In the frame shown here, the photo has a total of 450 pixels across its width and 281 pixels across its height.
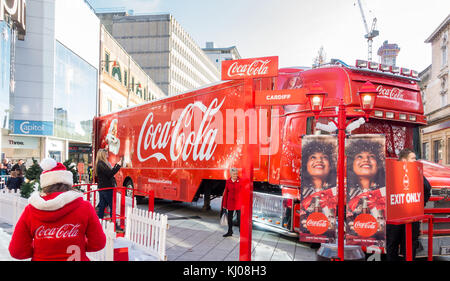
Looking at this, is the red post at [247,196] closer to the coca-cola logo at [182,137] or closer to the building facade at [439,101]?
the coca-cola logo at [182,137]

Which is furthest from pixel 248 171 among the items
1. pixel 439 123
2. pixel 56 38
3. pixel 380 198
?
pixel 439 123

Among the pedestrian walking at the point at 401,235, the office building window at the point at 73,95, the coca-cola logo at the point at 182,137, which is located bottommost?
the pedestrian walking at the point at 401,235

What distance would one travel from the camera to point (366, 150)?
538 centimetres

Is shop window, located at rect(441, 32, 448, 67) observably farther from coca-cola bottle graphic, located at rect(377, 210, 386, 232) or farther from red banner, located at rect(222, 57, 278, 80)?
red banner, located at rect(222, 57, 278, 80)

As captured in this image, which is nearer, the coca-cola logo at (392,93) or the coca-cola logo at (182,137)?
the coca-cola logo at (392,93)

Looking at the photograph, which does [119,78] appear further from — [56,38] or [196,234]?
[196,234]

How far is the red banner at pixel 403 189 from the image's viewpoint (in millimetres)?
5225

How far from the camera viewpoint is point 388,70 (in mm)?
7750

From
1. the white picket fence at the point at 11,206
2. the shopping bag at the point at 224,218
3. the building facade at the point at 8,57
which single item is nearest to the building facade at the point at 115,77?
the building facade at the point at 8,57

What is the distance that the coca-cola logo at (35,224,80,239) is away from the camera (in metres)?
2.94

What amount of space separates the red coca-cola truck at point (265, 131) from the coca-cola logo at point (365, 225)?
1898 mm

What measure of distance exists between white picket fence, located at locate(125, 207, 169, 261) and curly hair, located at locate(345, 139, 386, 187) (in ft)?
10.2

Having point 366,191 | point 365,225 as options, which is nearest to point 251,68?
point 366,191

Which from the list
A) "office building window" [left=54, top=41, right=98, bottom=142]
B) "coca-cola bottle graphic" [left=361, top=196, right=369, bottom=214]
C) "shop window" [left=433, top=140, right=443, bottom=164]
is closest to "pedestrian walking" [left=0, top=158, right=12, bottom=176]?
"office building window" [left=54, top=41, right=98, bottom=142]
